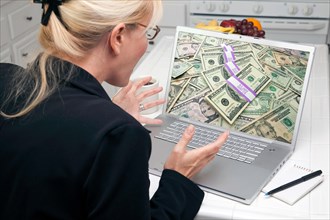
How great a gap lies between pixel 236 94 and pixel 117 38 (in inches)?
20.6

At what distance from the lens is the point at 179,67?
4.81ft

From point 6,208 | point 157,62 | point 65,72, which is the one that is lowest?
point 157,62

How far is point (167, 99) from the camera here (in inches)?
58.3

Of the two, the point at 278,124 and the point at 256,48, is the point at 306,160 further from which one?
the point at 256,48

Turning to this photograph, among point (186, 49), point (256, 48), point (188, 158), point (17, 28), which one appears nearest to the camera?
point (188, 158)

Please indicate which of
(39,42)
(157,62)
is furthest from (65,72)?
(157,62)

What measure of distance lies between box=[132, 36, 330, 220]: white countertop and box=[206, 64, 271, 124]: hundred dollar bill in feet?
0.64

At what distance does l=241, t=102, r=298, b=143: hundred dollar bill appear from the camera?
1297 millimetres

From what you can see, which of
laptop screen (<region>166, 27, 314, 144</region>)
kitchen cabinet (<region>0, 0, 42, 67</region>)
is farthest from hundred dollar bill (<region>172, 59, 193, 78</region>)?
kitchen cabinet (<region>0, 0, 42, 67</region>)

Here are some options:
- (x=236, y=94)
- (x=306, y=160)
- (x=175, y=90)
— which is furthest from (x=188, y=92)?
(x=306, y=160)

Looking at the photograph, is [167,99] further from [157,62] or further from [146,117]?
[157,62]

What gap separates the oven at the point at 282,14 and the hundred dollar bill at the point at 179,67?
4.39 ft

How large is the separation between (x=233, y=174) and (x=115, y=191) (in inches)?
16.0

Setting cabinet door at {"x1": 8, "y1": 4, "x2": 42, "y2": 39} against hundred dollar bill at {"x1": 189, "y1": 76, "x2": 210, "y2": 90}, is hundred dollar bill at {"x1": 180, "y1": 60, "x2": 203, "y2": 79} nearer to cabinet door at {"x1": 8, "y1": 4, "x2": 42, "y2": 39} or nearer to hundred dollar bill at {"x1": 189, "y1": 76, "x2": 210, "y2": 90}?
hundred dollar bill at {"x1": 189, "y1": 76, "x2": 210, "y2": 90}
